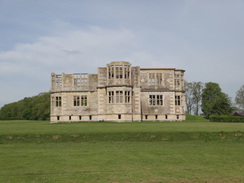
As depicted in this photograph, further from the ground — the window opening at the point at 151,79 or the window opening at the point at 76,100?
the window opening at the point at 151,79

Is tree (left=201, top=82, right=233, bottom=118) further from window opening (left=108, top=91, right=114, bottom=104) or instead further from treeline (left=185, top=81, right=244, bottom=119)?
window opening (left=108, top=91, right=114, bottom=104)

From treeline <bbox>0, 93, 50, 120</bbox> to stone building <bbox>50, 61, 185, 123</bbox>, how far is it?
3438 centimetres

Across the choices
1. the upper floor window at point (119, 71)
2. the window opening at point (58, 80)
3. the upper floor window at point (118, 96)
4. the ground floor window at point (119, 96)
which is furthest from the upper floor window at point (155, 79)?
the window opening at point (58, 80)

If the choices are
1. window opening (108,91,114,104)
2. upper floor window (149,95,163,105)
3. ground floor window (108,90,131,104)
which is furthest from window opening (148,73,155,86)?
window opening (108,91,114,104)

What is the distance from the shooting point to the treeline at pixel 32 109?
87.8 metres

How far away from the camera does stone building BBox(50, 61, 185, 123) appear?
165ft

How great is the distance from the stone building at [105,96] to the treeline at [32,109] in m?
34.4

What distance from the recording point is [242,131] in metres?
26.7

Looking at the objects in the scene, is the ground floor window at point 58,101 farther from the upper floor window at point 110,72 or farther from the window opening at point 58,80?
the upper floor window at point 110,72

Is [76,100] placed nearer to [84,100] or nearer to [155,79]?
[84,100]

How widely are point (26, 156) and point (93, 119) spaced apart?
114 ft

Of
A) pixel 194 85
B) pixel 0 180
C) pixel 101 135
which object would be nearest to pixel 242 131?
pixel 101 135

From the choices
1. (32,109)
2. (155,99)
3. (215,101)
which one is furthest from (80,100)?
(32,109)

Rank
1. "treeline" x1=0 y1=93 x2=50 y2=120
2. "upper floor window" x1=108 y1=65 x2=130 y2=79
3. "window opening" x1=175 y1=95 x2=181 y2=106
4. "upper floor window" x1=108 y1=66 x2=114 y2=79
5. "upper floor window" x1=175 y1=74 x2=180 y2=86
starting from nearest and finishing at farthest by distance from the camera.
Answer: "upper floor window" x1=108 y1=65 x2=130 y2=79 → "upper floor window" x1=108 y1=66 x2=114 y2=79 → "window opening" x1=175 y1=95 x2=181 y2=106 → "upper floor window" x1=175 y1=74 x2=180 y2=86 → "treeline" x1=0 y1=93 x2=50 y2=120
